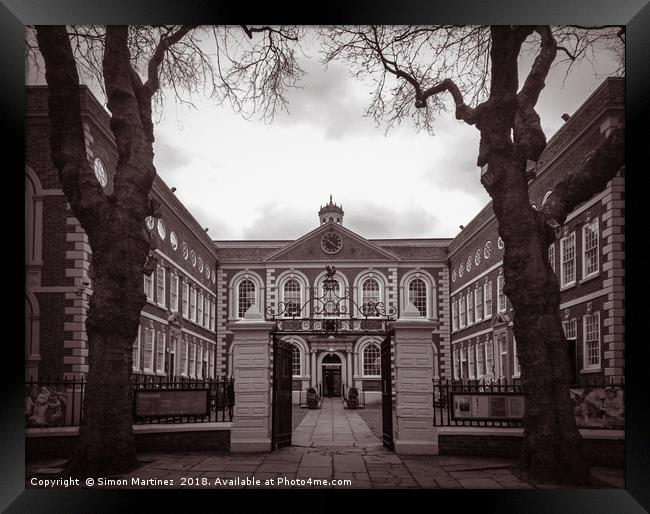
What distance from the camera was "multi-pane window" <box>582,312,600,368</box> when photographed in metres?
11.4

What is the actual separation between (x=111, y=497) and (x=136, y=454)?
4.99ft

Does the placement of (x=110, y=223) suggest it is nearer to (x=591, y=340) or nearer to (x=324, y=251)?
(x=591, y=340)

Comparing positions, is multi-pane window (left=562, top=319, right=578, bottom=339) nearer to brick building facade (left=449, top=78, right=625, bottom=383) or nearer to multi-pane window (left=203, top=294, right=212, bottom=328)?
brick building facade (left=449, top=78, right=625, bottom=383)

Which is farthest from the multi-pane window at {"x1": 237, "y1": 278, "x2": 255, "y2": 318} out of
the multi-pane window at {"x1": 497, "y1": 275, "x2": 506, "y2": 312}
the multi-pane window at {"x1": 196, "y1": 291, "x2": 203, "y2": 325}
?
the multi-pane window at {"x1": 497, "y1": 275, "x2": 506, "y2": 312}

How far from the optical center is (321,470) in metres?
8.76

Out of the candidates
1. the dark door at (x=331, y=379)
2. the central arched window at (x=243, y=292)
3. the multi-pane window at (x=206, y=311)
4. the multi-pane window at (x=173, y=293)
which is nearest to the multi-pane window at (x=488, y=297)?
the multi-pane window at (x=173, y=293)

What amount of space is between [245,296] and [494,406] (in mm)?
19449

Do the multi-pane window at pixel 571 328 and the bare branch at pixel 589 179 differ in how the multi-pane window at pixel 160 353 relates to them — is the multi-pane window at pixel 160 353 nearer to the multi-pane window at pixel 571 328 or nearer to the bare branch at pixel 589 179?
the multi-pane window at pixel 571 328

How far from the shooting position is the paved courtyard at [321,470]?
26.9 feet

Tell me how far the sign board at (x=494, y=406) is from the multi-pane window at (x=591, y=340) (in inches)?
89.7

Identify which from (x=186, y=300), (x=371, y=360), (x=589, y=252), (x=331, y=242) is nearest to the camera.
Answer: (x=589, y=252)

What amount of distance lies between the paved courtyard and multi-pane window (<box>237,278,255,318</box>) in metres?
17.5
